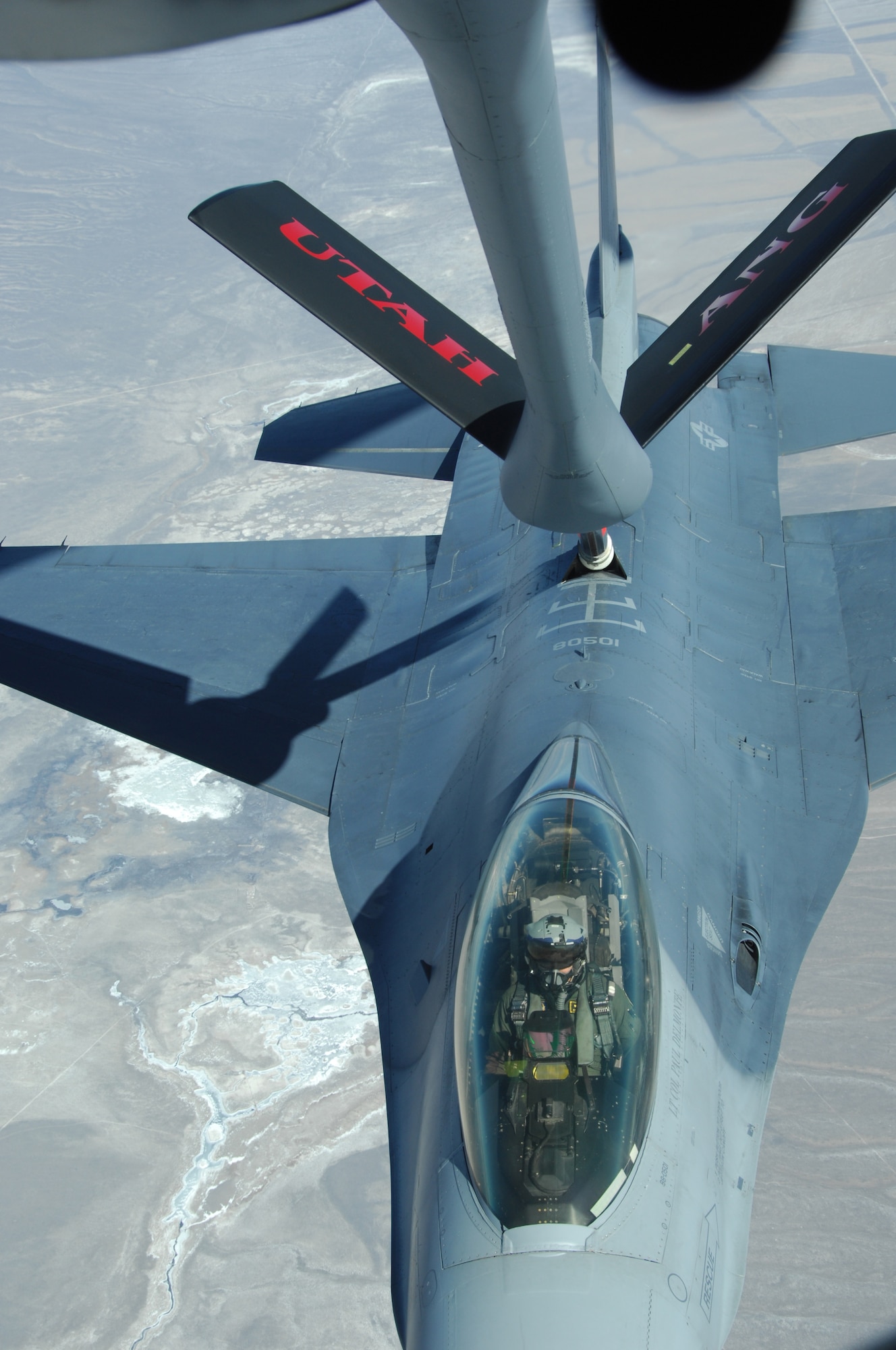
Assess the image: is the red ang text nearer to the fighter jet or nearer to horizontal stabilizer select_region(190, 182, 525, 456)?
the fighter jet

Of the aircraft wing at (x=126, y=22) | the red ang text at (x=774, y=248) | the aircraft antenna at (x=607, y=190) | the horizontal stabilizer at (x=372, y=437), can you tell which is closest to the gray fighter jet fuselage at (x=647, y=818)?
the horizontal stabilizer at (x=372, y=437)

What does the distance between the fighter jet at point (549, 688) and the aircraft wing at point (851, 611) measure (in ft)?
0.16

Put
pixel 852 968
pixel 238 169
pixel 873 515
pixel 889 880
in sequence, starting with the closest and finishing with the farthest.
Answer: pixel 873 515 → pixel 852 968 → pixel 889 880 → pixel 238 169

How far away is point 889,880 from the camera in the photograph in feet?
64.1

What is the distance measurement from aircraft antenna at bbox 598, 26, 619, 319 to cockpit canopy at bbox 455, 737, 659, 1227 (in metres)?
8.95

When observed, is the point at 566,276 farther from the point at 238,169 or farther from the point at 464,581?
the point at 238,169

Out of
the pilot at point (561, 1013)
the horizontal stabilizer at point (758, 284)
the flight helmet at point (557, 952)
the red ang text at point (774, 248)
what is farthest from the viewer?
the red ang text at point (774, 248)

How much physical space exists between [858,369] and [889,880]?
33.0 ft

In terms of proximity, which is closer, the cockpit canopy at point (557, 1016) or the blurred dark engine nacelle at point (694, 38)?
the cockpit canopy at point (557, 1016)

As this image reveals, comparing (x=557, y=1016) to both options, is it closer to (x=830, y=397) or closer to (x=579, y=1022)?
(x=579, y=1022)

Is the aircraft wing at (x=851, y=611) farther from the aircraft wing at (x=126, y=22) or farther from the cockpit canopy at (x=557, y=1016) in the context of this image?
the aircraft wing at (x=126, y=22)

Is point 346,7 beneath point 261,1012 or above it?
above

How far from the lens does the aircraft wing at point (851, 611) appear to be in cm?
1063

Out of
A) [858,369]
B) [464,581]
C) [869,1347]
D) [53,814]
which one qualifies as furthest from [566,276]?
[53,814]
